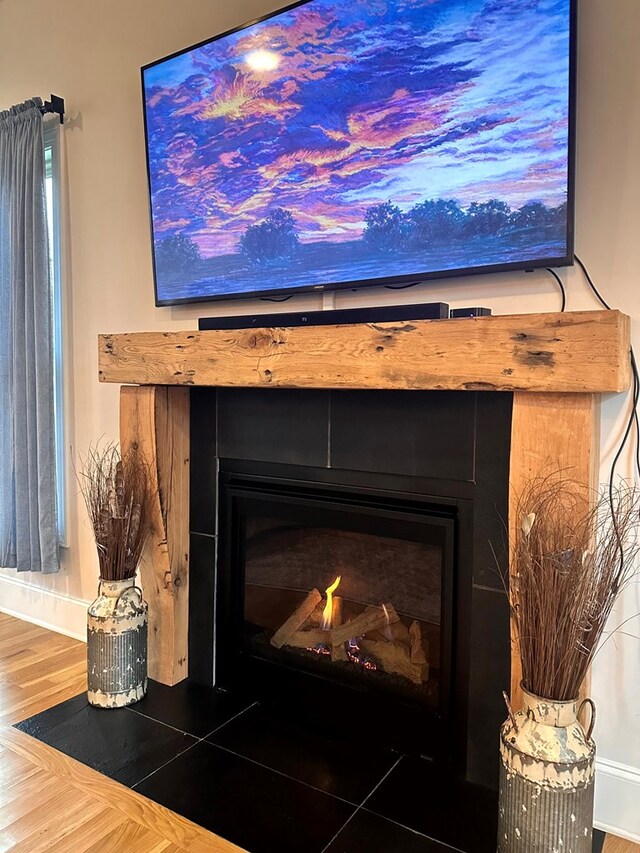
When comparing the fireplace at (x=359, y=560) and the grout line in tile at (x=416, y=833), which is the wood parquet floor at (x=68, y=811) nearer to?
the grout line in tile at (x=416, y=833)

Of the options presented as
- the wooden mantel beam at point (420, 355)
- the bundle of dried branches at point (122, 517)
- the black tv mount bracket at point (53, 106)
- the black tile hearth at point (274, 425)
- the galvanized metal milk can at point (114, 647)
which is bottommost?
the galvanized metal milk can at point (114, 647)

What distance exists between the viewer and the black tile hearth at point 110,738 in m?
1.74

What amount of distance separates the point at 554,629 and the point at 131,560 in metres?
1.38

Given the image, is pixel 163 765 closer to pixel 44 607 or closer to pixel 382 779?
pixel 382 779

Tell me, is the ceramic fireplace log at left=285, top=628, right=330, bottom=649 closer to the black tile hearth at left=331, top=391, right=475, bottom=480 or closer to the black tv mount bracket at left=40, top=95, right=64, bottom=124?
the black tile hearth at left=331, top=391, right=475, bottom=480

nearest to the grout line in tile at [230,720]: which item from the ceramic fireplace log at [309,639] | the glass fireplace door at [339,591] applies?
the glass fireplace door at [339,591]

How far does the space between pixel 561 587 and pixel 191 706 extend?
1349 millimetres

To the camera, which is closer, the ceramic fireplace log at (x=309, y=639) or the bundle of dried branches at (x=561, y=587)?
the bundle of dried branches at (x=561, y=587)

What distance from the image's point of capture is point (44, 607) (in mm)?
2816

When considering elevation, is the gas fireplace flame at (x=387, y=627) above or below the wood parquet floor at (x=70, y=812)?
above

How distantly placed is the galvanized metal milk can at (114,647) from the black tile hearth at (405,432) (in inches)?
34.1

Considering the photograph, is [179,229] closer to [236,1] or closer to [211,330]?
[211,330]

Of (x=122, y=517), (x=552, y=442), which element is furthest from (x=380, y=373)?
(x=122, y=517)

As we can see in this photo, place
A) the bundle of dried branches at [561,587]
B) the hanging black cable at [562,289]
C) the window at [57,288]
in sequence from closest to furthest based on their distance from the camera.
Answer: the bundle of dried branches at [561,587] → the hanging black cable at [562,289] → the window at [57,288]
